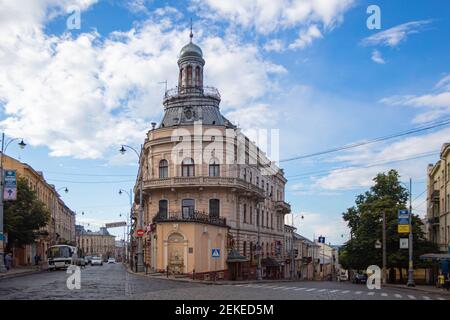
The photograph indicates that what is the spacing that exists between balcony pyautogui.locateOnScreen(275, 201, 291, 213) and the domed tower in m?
19.2

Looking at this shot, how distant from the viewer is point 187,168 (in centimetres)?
5559

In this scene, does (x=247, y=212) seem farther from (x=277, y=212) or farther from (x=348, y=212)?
(x=277, y=212)

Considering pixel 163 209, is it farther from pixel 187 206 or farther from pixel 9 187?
pixel 9 187

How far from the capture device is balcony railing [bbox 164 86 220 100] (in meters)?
60.7

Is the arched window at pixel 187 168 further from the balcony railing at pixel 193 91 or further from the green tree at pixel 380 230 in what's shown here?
the green tree at pixel 380 230

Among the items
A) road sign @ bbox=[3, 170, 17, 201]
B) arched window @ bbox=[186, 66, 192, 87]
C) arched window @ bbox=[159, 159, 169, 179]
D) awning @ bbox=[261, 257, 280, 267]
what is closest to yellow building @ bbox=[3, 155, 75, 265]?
arched window @ bbox=[159, 159, 169, 179]

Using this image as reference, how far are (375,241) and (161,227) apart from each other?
69.9 ft

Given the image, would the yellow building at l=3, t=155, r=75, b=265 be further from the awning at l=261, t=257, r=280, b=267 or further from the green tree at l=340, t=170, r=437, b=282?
the green tree at l=340, t=170, r=437, b=282

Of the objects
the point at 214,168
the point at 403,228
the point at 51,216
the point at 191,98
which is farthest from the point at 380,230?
the point at 51,216

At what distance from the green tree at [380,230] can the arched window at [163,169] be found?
19874 mm

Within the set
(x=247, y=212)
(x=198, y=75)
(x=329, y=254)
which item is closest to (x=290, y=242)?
(x=247, y=212)

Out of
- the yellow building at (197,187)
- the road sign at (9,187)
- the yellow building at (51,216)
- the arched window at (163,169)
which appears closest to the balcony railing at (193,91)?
the yellow building at (197,187)

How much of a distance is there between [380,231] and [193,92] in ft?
77.9

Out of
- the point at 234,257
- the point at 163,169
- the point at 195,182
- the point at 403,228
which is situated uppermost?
the point at 163,169
